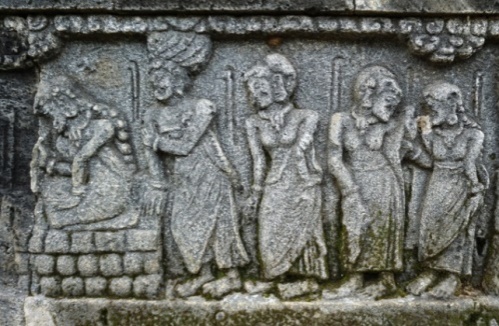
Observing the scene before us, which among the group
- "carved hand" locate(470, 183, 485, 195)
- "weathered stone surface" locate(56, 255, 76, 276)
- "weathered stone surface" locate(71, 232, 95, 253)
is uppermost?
"carved hand" locate(470, 183, 485, 195)

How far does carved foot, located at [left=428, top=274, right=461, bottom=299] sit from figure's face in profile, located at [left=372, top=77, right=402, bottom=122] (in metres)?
1.06

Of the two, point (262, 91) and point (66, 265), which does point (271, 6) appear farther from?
point (66, 265)

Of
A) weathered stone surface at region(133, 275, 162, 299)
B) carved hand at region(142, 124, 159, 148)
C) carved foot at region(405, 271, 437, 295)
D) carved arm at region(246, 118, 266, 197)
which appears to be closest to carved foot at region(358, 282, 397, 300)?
carved foot at region(405, 271, 437, 295)

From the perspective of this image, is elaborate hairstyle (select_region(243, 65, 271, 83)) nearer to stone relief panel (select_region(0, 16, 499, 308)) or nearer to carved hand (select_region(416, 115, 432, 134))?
stone relief panel (select_region(0, 16, 499, 308))

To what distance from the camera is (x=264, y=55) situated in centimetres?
423

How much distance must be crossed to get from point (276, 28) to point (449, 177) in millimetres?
1366

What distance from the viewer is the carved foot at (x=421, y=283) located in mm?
4316

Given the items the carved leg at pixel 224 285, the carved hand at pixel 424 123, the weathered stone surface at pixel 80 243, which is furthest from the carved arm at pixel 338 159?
the weathered stone surface at pixel 80 243

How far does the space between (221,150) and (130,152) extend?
1.81 ft

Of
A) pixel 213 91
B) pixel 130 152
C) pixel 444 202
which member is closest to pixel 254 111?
pixel 213 91

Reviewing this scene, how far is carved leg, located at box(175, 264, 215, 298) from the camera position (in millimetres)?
4281

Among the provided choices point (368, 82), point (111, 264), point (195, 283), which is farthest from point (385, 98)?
point (111, 264)

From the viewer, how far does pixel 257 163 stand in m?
4.22

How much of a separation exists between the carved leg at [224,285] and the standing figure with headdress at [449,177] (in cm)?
114
